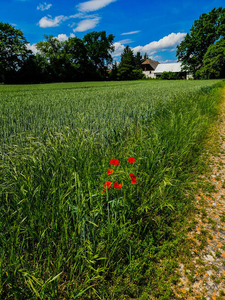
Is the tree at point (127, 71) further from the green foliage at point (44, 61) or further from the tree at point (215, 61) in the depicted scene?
the tree at point (215, 61)

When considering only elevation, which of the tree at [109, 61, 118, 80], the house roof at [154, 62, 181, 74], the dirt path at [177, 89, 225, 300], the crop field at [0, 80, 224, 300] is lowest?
the dirt path at [177, 89, 225, 300]

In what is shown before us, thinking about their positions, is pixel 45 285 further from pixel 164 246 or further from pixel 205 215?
pixel 205 215

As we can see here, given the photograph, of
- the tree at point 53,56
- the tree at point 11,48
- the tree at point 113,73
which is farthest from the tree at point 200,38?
the tree at point 11,48

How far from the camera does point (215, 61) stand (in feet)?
131

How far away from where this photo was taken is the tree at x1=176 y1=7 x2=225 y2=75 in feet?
146

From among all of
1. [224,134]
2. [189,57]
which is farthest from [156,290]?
[189,57]

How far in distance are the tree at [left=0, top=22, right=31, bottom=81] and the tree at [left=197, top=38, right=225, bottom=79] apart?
44050 mm

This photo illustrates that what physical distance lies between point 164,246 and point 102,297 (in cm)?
71

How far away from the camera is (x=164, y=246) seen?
5.63ft

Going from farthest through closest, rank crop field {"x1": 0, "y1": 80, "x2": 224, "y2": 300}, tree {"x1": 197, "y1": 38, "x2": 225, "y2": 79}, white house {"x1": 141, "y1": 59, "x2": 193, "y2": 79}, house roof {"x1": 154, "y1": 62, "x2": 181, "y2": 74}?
house roof {"x1": 154, "y1": 62, "x2": 181, "y2": 74} < white house {"x1": 141, "y1": 59, "x2": 193, "y2": 79} < tree {"x1": 197, "y1": 38, "x2": 225, "y2": 79} < crop field {"x1": 0, "y1": 80, "x2": 224, "y2": 300}

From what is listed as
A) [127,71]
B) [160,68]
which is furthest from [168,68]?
[127,71]

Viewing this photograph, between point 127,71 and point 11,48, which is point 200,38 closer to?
point 127,71

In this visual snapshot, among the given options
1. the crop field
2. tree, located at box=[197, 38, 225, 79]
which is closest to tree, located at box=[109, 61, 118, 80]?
tree, located at box=[197, 38, 225, 79]

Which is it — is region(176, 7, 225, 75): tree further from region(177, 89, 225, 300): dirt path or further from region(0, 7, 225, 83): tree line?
region(177, 89, 225, 300): dirt path
